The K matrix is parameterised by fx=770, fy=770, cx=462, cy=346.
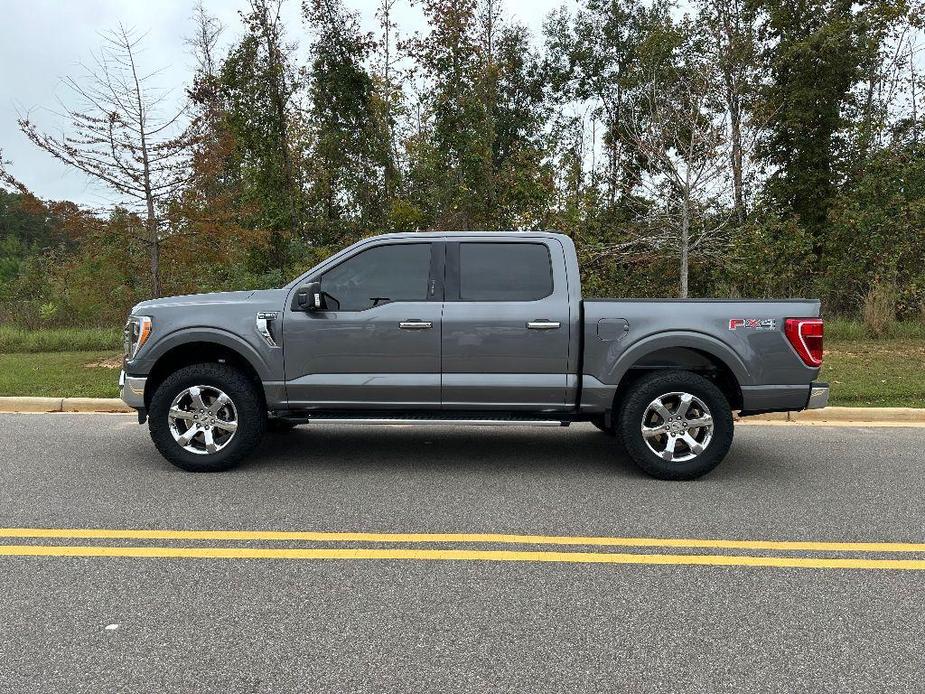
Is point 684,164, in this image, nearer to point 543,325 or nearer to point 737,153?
point 737,153

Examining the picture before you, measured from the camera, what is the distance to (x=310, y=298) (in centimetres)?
623

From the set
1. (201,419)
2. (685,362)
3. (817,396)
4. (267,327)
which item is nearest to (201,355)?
Result: (201,419)

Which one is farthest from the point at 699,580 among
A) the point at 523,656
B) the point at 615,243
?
the point at 615,243

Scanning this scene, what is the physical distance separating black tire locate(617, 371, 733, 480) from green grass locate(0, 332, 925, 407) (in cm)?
447

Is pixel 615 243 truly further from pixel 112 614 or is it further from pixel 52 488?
pixel 112 614

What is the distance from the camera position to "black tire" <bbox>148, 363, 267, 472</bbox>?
6355mm

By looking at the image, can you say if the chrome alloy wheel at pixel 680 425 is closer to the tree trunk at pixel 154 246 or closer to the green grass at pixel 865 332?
the tree trunk at pixel 154 246

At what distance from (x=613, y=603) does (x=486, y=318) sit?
2.97 meters

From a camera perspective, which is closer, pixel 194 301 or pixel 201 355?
pixel 194 301

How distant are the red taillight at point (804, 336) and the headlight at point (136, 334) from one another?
17.2 feet

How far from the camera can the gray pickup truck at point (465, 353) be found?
20.3 feet

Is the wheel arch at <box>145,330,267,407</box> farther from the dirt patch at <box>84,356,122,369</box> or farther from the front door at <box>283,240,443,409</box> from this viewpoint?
the dirt patch at <box>84,356,122,369</box>

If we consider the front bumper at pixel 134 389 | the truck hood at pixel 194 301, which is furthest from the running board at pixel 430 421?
the front bumper at pixel 134 389

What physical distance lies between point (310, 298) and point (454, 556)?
8.78 ft
